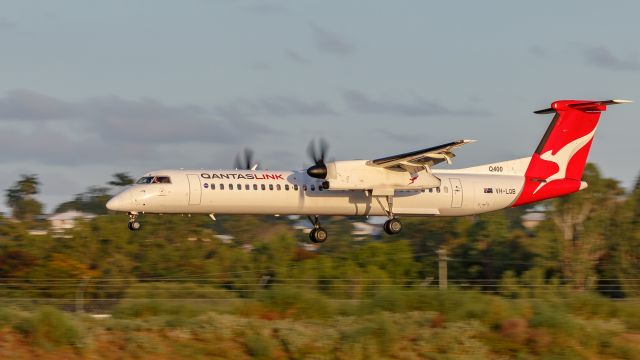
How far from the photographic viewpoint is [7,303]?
17312 mm

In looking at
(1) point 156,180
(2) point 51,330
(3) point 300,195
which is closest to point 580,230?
(3) point 300,195

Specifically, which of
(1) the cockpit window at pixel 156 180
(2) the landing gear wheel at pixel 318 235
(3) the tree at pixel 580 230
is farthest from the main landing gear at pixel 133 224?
(3) the tree at pixel 580 230

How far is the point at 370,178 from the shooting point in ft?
80.1

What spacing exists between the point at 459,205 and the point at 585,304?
30.2 ft

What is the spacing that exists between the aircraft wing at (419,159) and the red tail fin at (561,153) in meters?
3.85

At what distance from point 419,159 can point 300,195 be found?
334cm

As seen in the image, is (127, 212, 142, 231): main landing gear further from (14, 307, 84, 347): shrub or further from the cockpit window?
(14, 307, 84, 347): shrub

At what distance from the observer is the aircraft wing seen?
23312mm

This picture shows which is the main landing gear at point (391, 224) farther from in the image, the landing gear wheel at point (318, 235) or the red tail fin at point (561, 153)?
the red tail fin at point (561, 153)

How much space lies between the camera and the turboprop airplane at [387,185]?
914 inches

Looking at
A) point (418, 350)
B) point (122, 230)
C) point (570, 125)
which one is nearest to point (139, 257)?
point (122, 230)

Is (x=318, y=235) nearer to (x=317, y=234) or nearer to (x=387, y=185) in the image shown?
(x=317, y=234)

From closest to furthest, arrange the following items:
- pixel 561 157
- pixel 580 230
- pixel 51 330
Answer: pixel 51 330
pixel 561 157
pixel 580 230

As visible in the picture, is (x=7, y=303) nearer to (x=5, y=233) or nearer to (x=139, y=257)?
(x=139, y=257)
